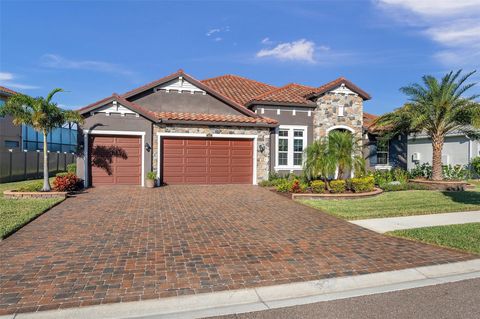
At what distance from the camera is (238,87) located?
73.8 ft

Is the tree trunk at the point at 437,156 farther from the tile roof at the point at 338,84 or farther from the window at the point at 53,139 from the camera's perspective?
the window at the point at 53,139

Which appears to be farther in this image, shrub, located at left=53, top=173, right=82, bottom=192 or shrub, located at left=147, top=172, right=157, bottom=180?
shrub, located at left=147, top=172, right=157, bottom=180

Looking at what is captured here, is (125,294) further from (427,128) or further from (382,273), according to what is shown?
(427,128)

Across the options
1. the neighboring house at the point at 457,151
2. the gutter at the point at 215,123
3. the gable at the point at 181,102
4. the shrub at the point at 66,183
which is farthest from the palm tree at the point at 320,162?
the neighboring house at the point at 457,151

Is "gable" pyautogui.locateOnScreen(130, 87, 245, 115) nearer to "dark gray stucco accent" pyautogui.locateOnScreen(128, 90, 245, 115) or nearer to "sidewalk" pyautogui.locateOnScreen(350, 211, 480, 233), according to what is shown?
"dark gray stucco accent" pyautogui.locateOnScreen(128, 90, 245, 115)

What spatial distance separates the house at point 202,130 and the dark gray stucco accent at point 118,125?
4 centimetres

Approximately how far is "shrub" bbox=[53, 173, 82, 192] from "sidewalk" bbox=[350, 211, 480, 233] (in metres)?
10.8

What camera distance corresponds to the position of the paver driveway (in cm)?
468

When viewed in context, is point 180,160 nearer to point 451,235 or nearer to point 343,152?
point 343,152

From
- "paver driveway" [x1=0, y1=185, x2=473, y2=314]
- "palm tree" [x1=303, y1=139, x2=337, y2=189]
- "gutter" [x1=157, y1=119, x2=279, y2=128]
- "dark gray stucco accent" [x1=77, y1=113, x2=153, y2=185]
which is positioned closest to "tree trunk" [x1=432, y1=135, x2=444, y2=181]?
"palm tree" [x1=303, y1=139, x2=337, y2=189]

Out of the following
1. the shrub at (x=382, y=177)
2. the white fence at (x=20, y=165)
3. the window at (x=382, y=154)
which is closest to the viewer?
the shrub at (x=382, y=177)

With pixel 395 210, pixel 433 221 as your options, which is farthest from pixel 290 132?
pixel 433 221

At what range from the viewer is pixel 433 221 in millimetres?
9234

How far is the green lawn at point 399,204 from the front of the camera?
33.6 feet
